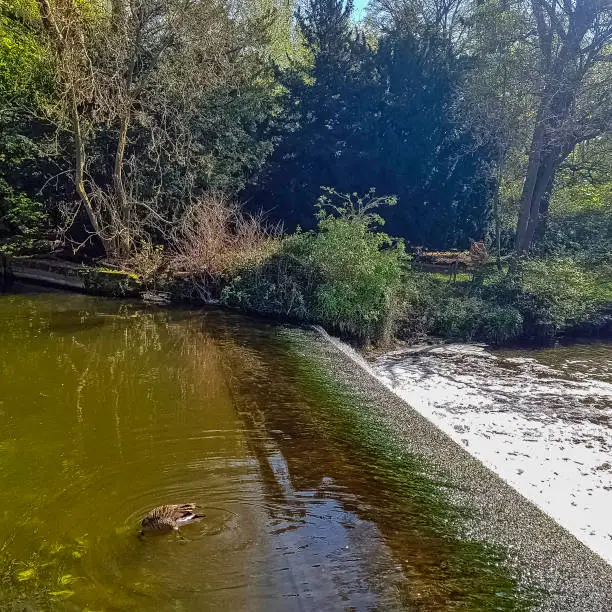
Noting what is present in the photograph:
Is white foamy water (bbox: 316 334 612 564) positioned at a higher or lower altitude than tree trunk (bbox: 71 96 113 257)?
lower

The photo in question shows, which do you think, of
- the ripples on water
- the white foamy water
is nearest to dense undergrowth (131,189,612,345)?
the ripples on water

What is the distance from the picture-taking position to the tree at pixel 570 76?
13.9 metres

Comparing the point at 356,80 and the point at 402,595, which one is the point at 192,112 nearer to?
the point at 356,80

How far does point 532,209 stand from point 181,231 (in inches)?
376

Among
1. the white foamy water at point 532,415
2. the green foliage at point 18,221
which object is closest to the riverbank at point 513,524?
the white foamy water at point 532,415

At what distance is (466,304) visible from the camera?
12.2 meters

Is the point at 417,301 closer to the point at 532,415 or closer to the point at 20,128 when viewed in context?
the point at 532,415

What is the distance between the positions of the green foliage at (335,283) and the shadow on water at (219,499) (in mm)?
3713

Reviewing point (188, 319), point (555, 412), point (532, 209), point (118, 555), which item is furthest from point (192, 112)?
point (118, 555)

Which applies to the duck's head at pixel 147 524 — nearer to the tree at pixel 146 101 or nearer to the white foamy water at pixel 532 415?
the white foamy water at pixel 532 415

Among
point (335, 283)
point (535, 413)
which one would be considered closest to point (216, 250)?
point (335, 283)

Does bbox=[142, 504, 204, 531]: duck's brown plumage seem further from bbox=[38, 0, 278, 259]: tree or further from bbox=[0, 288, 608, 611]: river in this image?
bbox=[38, 0, 278, 259]: tree

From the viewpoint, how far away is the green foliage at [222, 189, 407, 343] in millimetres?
11234

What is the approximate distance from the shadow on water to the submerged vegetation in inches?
208
